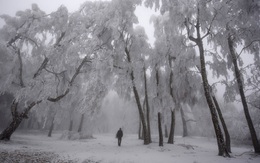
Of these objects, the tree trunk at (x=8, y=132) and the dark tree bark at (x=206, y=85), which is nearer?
the dark tree bark at (x=206, y=85)

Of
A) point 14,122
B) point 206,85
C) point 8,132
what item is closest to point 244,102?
point 206,85

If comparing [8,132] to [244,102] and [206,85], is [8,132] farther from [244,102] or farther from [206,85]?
[244,102]

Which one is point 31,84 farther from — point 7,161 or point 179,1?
point 179,1

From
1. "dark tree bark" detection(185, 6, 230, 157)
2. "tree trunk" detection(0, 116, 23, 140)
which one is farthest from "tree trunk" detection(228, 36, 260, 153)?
"tree trunk" detection(0, 116, 23, 140)

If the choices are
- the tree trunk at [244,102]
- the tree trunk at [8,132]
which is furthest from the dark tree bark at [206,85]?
the tree trunk at [8,132]

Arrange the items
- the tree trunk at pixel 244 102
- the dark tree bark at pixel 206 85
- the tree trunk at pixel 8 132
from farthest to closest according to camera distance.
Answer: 1. the tree trunk at pixel 8 132
2. the tree trunk at pixel 244 102
3. the dark tree bark at pixel 206 85

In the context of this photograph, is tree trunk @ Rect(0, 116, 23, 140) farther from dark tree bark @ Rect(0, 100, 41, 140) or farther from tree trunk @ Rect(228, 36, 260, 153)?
tree trunk @ Rect(228, 36, 260, 153)

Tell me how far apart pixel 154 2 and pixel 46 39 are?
10.3m

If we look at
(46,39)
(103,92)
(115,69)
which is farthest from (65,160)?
(46,39)

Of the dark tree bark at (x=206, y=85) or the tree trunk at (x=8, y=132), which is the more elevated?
the dark tree bark at (x=206, y=85)

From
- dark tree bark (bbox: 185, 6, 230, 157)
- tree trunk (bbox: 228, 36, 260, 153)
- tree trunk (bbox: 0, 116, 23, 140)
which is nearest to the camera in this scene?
dark tree bark (bbox: 185, 6, 230, 157)

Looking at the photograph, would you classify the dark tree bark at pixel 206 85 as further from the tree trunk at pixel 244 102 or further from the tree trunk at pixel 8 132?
the tree trunk at pixel 8 132

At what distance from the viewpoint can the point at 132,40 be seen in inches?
588

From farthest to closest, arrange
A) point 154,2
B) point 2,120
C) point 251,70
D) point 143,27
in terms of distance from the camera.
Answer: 1. point 2,120
2. point 143,27
3. point 154,2
4. point 251,70
